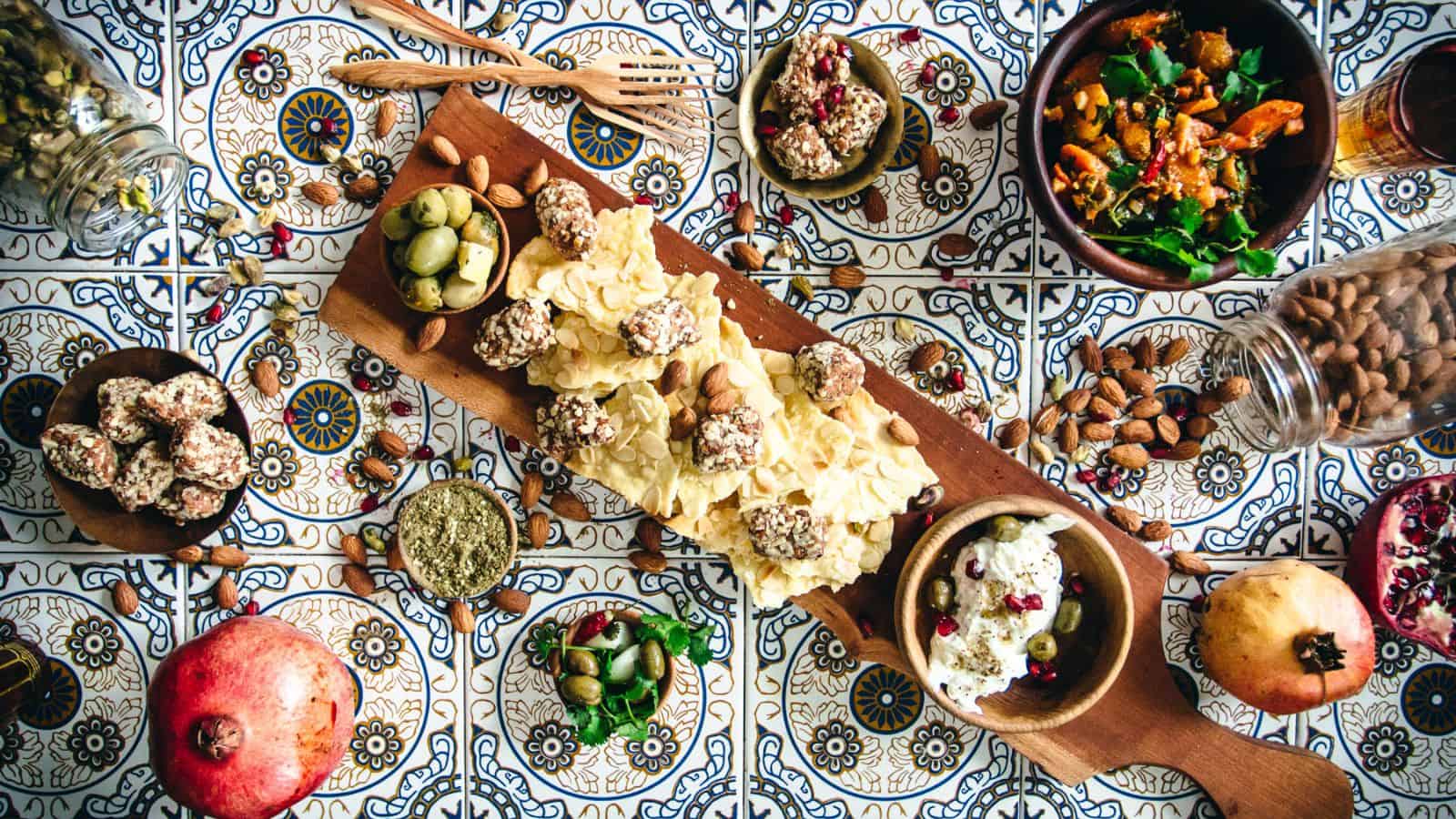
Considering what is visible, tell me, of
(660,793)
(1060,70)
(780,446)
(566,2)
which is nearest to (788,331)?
(780,446)

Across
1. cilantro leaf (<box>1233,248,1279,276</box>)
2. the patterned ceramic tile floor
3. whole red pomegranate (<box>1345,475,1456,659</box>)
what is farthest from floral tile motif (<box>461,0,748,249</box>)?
whole red pomegranate (<box>1345,475,1456,659</box>)

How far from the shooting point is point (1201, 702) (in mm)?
1683

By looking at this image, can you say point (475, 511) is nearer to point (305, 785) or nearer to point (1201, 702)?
point (305, 785)

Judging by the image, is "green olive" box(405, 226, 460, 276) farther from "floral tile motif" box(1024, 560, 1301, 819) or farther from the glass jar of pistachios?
"floral tile motif" box(1024, 560, 1301, 819)

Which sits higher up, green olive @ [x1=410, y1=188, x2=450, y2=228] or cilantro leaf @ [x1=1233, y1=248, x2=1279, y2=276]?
cilantro leaf @ [x1=1233, y1=248, x2=1279, y2=276]

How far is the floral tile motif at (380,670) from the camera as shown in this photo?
65.6 inches

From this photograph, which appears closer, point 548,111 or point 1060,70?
point 1060,70

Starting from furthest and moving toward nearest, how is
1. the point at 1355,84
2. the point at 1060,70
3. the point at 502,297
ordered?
1. the point at 1355,84
2. the point at 502,297
3. the point at 1060,70

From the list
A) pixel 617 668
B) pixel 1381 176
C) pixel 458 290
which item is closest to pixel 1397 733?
pixel 1381 176

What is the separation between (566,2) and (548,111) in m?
0.20

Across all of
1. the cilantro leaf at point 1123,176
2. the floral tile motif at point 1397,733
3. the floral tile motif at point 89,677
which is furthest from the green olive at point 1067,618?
the floral tile motif at point 89,677

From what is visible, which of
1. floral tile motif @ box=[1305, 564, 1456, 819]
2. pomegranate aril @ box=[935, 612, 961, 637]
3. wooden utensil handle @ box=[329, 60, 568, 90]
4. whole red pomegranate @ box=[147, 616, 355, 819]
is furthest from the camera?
floral tile motif @ box=[1305, 564, 1456, 819]

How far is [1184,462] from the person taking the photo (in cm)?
167

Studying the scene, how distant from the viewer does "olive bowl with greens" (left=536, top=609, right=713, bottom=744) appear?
153 centimetres
